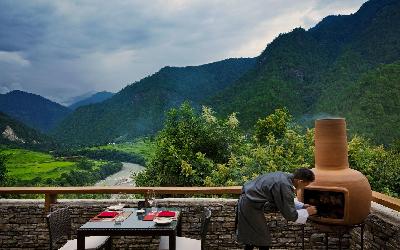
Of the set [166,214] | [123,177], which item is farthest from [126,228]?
[123,177]

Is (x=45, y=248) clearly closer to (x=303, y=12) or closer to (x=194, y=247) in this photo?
(x=194, y=247)

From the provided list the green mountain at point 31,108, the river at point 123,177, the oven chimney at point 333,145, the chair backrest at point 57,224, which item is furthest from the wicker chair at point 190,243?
the green mountain at point 31,108

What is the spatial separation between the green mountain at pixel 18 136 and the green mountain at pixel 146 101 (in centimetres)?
415

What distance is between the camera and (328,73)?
95.4 feet

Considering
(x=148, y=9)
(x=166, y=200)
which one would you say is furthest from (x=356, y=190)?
(x=148, y=9)

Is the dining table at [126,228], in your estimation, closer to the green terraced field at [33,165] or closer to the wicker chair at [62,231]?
the wicker chair at [62,231]

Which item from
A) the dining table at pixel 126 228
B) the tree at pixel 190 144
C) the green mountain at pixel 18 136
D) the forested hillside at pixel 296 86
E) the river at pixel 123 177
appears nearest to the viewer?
the dining table at pixel 126 228

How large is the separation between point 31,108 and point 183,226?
67522 millimetres

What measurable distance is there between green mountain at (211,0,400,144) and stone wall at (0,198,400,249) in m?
15.7

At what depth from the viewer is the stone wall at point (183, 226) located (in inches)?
194

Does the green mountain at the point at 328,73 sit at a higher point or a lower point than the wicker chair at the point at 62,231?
higher

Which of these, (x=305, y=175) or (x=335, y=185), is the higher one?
Result: (x=305, y=175)

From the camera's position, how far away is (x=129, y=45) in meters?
15.9

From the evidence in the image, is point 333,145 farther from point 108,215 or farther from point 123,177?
point 123,177
